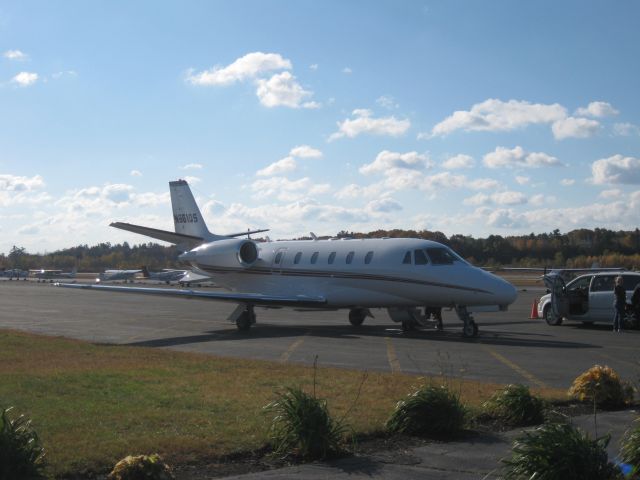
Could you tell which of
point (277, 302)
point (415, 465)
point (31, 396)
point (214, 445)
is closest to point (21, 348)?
point (31, 396)

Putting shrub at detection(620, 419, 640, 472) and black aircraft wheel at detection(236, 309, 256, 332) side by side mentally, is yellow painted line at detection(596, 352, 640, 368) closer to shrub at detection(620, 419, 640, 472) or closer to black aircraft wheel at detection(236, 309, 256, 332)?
shrub at detection(620, 419, 640, 472)

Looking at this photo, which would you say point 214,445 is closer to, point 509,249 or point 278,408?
point 278,408

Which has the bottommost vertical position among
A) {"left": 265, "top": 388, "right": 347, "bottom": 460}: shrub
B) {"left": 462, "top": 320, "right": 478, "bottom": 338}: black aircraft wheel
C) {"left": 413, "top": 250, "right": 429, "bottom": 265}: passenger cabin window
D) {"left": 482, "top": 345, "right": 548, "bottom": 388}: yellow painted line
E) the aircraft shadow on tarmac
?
the aircraft shadow on tarmac

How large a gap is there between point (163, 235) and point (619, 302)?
51.5ft

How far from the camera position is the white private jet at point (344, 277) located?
20844mm

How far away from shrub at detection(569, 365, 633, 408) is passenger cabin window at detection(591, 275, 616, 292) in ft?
50.4

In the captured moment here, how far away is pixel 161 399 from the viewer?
952 centimetres

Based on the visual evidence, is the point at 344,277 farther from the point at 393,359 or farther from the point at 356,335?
the point at 393,359

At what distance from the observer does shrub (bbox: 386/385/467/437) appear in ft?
26.1

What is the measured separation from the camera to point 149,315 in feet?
100.0

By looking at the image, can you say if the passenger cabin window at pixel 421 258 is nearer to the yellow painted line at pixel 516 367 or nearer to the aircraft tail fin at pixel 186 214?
the yellow painted line at pixel 516 367

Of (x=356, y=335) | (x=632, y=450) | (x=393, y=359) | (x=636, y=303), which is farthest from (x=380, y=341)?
(x=632, y=450)

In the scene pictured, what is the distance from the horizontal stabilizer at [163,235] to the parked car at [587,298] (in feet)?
44.7

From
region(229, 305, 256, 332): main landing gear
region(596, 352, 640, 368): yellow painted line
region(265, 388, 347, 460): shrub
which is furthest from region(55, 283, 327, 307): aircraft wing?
region(265, 388, 347, 460): shrub
